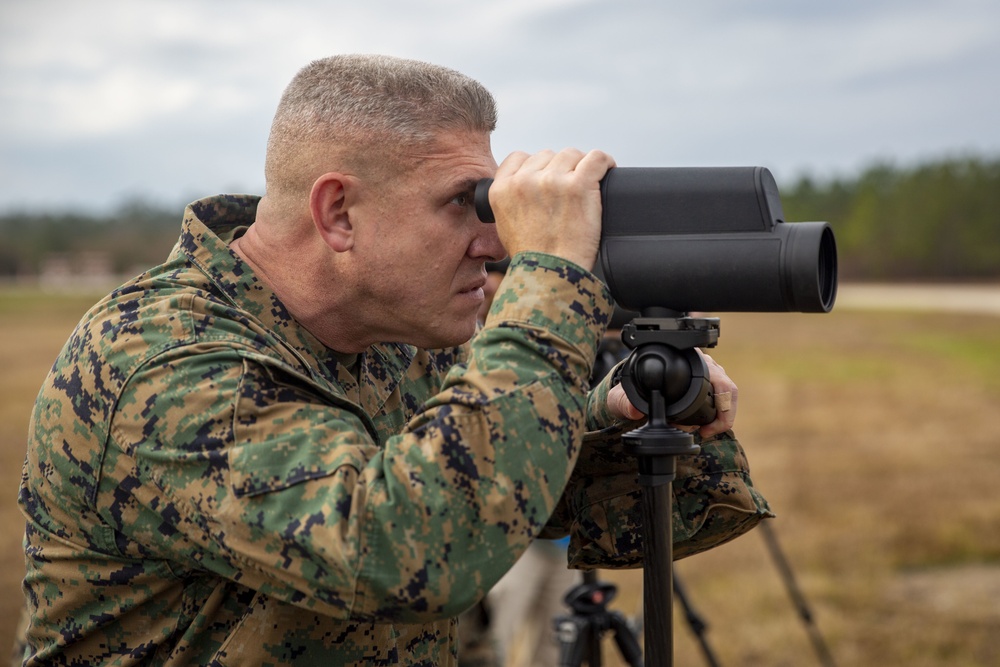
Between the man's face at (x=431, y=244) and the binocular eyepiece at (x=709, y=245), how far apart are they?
0.35m

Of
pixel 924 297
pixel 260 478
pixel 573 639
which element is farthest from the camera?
pixel 924 297

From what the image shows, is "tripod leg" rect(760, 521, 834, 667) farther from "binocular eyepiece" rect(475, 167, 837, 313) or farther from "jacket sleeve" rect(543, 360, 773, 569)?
"binocular eyepiece" rect(475, 167, 837, 313)

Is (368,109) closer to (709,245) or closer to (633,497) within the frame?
(709,245)

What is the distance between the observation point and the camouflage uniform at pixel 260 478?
5.29 feet

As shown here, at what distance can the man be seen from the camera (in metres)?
1.62

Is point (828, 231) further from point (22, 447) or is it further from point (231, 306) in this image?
point (22, 447)

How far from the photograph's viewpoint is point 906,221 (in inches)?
2372

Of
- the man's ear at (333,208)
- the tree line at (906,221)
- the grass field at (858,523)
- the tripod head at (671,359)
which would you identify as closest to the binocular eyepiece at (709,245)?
the tripod head at (671,359)

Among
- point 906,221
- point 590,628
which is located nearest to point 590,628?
point 590,628

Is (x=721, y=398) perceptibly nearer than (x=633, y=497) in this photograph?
Yes

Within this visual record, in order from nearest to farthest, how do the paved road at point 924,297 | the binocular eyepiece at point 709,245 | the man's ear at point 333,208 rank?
the binocular eyepiece at point 709,245 → the man's ear at point 333,208 → the paved road at point 924,297

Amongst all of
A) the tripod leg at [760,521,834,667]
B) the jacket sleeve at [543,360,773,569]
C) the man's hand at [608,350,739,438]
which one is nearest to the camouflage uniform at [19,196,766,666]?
the man's hand at [608,350,739,438]

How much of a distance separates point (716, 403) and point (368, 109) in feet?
3.02

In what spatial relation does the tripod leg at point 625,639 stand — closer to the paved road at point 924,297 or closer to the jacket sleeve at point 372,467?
Result: the jacket sleeve at point 372,467
